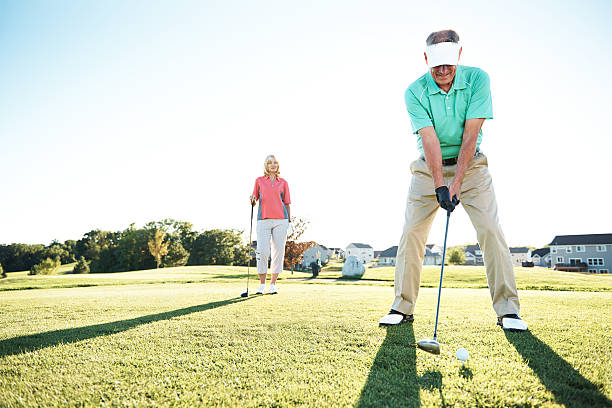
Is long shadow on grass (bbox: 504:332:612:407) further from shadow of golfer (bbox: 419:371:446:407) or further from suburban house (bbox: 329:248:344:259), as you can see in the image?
suburban house (bbox: 329:248:344:259)

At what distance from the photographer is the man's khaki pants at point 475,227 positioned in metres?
3.15

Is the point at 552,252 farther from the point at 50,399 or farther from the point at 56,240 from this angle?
the point at 56,240

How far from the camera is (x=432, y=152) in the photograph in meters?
3.32

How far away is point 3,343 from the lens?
254cm

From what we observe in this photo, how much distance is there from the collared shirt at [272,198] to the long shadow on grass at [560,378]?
16.1ft

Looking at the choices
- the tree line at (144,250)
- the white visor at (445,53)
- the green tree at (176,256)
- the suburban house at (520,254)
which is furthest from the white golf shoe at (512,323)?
the suburban house at (520,254)

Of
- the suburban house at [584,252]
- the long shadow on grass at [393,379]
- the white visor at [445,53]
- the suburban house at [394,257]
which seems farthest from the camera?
the suburban house at [394,257]

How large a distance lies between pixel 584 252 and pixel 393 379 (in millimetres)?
74765

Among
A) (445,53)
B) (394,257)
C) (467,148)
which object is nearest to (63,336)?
(467,148)

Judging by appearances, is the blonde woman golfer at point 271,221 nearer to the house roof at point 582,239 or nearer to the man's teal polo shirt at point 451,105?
the man's teal polo shirt at point 451,105

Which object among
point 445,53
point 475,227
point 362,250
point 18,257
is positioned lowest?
point 18,257

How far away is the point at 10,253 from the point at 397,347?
87.8 meters

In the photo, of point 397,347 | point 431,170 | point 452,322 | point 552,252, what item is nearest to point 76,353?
point 397,347

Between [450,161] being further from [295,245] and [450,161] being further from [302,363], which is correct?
[295,245]
